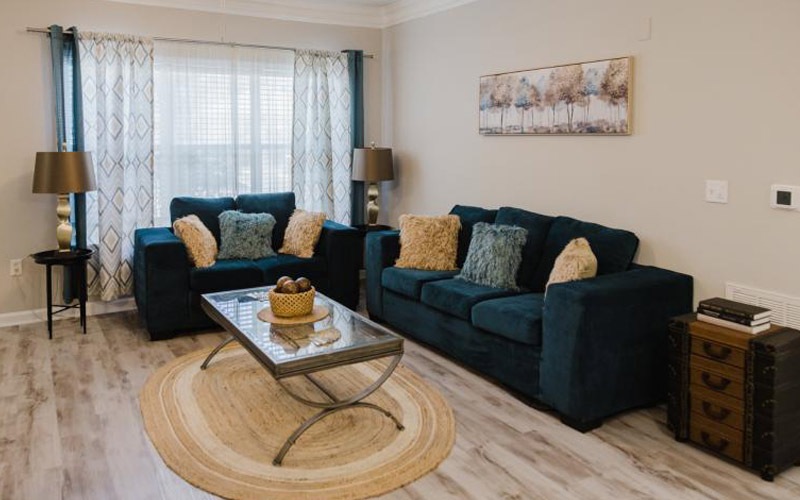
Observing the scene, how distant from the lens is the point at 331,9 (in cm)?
587

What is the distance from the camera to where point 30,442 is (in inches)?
120

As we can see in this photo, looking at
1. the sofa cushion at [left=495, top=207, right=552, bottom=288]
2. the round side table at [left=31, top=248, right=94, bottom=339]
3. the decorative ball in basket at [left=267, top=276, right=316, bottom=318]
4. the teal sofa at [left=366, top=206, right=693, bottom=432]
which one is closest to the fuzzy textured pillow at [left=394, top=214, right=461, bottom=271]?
the teal sofa at [left=366, top=206, right=693, bottom=432]

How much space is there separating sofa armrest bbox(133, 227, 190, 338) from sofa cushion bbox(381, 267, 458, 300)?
4.65ft

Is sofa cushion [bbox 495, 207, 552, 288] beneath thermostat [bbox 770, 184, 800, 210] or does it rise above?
beneath

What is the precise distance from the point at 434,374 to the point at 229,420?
126 centimetres

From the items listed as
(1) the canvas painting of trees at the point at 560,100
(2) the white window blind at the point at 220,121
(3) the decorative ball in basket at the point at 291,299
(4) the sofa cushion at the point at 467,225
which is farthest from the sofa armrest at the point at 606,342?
(2) the white window blind at the point at 220,121

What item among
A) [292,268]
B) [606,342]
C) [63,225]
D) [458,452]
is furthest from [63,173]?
[606,342]

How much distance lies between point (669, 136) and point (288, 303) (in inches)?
88.0

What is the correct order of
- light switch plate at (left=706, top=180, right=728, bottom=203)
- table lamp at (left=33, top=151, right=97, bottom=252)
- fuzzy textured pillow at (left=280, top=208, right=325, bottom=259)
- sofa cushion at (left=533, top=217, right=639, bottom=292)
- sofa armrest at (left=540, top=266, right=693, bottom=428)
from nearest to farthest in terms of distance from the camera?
1. sofa armrest at (left=540, top=266, right=693, bottom=428)
2. light switch plate at (left=706, top=180, right=728, bottom=203)
3. sofa cushion at (left=533, top=217, right=639, bottom=292)
4. table lamp at (left=33, top=151, right=97, bottom=252)
5. fuzzy textured pillow at (left=280, top=208, right=325, bottom=259)

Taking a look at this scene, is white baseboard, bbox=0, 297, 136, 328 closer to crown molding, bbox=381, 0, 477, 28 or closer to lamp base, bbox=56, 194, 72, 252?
lamp base, bbox=56, 194, 72, 252

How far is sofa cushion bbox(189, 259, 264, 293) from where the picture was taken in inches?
182

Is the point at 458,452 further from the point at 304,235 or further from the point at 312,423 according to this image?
the point at 304,235

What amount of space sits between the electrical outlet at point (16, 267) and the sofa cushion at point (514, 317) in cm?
345

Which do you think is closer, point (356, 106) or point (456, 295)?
point (456, 295)
